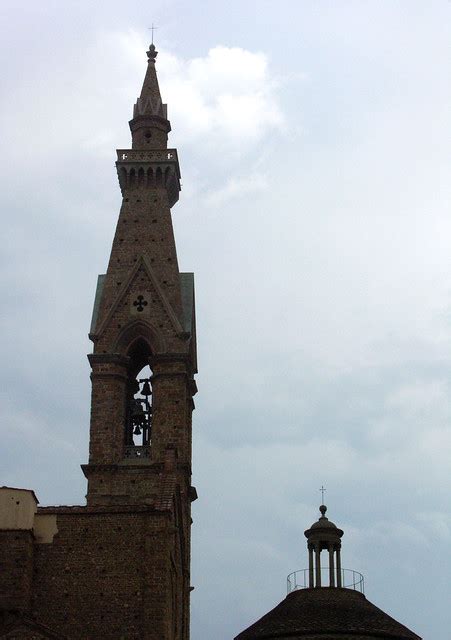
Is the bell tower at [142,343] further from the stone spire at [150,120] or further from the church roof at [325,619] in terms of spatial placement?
the church roof at [325,619]

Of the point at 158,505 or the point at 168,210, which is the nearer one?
the point at 158,505

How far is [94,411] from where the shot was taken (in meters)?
52.0

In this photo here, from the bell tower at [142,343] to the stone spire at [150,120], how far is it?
2.4 inches

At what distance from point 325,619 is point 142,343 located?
1555cm

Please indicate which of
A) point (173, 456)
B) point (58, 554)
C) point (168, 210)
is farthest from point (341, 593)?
point (168, 210)

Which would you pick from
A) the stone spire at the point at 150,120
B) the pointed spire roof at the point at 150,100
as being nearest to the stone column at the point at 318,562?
the stone spire at the point at 150,120

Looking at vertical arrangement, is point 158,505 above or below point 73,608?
above

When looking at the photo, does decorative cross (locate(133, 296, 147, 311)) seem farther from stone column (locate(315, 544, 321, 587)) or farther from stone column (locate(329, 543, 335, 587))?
stone column (locate(329, 543, 335, 587))

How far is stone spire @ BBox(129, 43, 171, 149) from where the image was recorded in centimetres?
5897

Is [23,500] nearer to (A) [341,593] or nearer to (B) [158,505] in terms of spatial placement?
(B) [158,505]

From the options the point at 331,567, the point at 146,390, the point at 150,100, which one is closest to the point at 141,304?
the point at 146,390

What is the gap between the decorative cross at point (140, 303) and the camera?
5416cm

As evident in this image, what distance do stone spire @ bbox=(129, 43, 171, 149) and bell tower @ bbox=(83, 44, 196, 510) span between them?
61 millimetres

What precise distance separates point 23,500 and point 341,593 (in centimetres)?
1337
